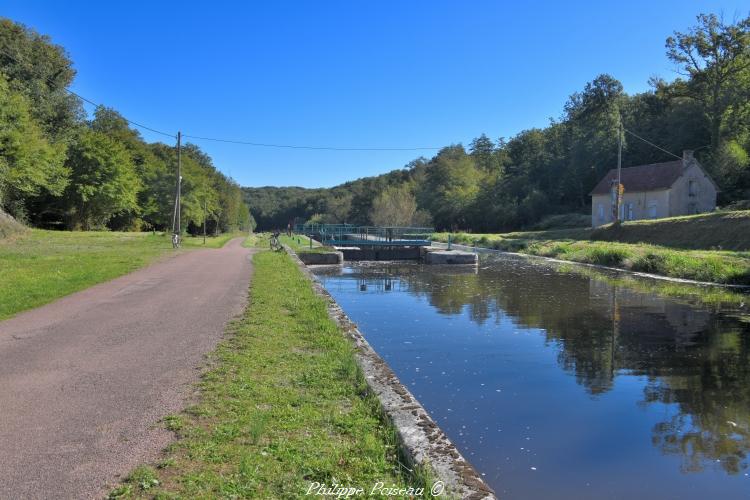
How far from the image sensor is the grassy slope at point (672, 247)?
1842 cm

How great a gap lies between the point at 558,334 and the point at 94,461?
8.82 meters

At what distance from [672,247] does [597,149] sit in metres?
33.9

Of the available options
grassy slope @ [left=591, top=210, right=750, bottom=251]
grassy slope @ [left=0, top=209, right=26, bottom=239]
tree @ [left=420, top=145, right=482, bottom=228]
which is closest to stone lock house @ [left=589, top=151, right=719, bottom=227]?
grassy slope @ [left=591, top=210, right=750, bottom=251]

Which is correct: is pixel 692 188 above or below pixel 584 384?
above

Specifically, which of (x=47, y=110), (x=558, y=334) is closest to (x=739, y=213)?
(x=558, y=334)

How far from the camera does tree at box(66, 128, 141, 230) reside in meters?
45.1

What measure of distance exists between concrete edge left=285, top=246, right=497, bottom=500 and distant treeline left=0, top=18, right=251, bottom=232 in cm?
3124

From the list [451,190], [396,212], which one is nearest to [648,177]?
[396,212]

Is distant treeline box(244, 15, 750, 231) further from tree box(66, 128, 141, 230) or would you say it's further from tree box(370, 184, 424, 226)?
tree box(66, 128, 141, 230)

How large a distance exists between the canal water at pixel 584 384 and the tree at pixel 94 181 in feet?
124

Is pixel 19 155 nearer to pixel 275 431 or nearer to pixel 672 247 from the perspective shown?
pixel 275 431

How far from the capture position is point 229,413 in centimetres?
447

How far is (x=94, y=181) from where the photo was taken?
148 feet

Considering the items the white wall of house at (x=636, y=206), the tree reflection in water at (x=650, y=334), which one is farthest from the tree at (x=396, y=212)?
the tree reflection in water at (x=650, y=334)
